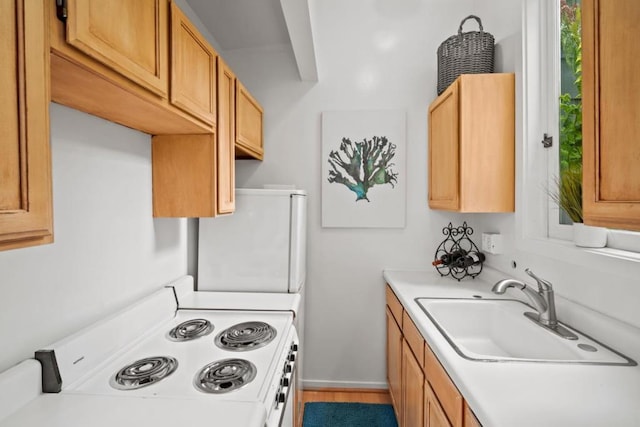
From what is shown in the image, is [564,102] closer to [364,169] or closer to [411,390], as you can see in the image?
[364,169]

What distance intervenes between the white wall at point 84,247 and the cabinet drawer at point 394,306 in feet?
4.65

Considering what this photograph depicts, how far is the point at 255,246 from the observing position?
2102 millimetres

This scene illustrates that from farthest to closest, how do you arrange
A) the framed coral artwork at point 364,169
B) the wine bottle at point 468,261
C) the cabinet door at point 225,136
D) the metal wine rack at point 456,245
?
1. the framed coral artwork at point 364,169
2. the metal wine rack at point 456,245
3. the wine bottle at point 468,261
4. the cabinet door at point 225,136

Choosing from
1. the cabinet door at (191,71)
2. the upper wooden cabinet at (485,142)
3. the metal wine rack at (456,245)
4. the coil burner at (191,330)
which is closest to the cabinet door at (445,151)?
the upper wooden cabinet at (485,142)

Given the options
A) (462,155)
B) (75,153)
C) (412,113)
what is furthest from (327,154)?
(75,153)

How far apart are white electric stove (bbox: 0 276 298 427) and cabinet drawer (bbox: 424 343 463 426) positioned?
1.92 ft

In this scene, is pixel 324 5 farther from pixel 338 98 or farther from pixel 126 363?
pixel 126 363

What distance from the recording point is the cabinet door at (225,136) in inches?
63.1

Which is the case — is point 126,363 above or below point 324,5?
below

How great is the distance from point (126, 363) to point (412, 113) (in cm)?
234

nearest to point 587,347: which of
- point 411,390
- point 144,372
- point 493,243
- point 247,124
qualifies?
point 411,390

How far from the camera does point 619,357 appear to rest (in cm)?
113

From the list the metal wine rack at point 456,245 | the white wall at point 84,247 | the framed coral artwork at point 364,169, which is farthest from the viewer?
the framed coral artwork at point 364,169

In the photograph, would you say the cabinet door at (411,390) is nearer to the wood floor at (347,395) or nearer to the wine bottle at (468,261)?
the wood floor at (347,395)
